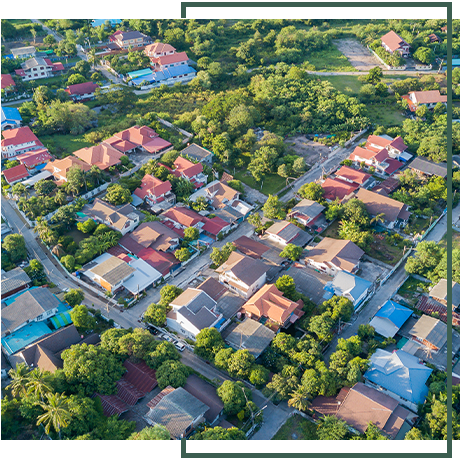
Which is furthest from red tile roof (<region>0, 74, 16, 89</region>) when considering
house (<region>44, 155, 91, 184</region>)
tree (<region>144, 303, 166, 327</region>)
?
tree (<region>144, 303, 166, 327</region>)

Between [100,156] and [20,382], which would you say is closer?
[20,382]

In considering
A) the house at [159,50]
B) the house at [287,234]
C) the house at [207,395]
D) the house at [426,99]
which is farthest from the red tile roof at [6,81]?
the house at [426,99]

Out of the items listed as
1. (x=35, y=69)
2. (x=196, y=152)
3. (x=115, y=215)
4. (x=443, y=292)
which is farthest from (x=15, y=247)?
(x=35, y=69)

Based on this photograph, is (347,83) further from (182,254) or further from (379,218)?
(182,254)

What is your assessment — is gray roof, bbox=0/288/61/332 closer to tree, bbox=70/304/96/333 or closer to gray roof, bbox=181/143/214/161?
tree, bbox=70/304/96/333

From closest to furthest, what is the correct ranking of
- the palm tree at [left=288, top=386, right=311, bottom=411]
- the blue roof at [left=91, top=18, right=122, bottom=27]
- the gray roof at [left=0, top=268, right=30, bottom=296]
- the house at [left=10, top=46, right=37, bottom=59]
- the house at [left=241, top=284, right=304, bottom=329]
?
the palm tree at [left=288, top=386, right=311, bottom=411], the house at [left=241, top=284, right=304, bottom=329], the gray roof at [left=0, top=268, right=30, bottom=296], the house at [left=10, top=46, right=37, bottom=59], the blue roof at [left=91, top=18, right=122, bottom=27]

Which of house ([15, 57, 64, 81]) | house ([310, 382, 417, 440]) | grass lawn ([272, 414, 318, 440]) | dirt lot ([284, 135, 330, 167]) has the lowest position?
grass lawn ([272, 414, 318, 440])
